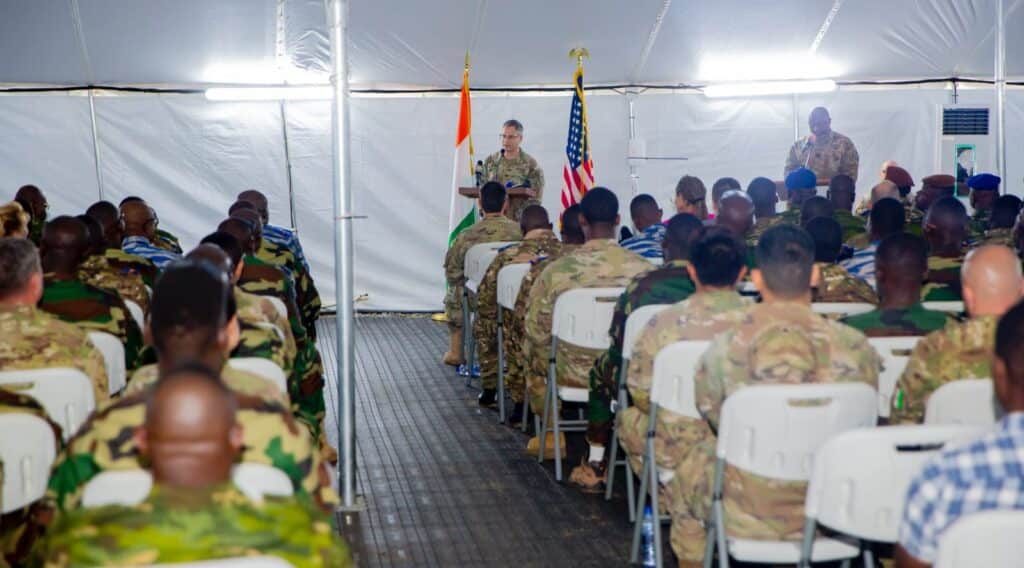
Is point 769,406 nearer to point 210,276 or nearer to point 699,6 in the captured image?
point 210,276

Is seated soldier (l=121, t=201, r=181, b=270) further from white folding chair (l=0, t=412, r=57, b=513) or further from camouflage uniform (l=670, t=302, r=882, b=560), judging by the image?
camouflage uniform (l=670, t=302, r=882, b=560)

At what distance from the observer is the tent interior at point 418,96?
432 inches

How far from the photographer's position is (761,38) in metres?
11.9

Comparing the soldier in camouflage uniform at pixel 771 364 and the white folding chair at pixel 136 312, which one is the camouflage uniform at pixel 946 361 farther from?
the white folding chair at pixel 136 312

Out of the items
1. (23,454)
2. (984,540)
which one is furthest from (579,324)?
(984,540)

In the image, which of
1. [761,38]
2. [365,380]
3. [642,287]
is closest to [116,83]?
[365,380]

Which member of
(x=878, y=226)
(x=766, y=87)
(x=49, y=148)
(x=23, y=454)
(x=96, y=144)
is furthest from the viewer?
(x=766, y=87)

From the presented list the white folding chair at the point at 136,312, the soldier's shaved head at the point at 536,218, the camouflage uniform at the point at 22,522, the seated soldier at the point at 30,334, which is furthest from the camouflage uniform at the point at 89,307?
the soldier's shaved head at the point at 536,218

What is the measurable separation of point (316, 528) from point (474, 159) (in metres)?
9.82

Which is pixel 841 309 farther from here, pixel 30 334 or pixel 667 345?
pixel 30 334

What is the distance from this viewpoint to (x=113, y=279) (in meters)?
6.00

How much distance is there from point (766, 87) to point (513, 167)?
10.7ft

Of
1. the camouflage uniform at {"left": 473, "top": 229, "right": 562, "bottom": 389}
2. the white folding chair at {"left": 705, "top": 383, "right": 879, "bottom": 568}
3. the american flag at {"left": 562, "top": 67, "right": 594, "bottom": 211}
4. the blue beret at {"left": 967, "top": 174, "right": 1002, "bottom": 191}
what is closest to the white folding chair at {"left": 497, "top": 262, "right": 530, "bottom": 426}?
the camouflage uniform at {"left": 473, "top": 229, "right": 562, "bottom": 389}

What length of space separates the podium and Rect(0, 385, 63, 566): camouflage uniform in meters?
7.05
